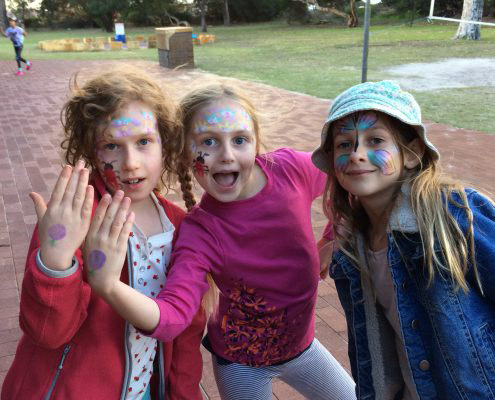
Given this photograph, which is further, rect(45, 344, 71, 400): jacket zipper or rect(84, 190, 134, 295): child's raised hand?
rect(45, 344, 71, 400): jacket zipper

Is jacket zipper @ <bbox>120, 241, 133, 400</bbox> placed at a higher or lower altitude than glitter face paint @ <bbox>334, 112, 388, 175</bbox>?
lower

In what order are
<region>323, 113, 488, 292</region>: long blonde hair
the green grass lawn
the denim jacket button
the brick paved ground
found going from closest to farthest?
<region>323, 113, 488, 292</region>: long blonde hair
the denim jacket button
the brick paved ground
the green grass lawn

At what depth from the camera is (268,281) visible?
170cm

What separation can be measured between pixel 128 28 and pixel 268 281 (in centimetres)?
5045

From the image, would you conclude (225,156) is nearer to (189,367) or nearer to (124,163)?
(124,163)

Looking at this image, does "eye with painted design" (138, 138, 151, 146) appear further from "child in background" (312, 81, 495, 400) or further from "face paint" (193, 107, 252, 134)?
"child in background" (312, 81, 495, 400)

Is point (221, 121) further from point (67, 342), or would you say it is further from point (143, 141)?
point (67, 342)

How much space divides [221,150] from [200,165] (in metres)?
0.08

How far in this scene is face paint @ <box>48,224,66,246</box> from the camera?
4.06 feet

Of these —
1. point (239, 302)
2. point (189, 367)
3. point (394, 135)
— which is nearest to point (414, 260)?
point (394, 135)

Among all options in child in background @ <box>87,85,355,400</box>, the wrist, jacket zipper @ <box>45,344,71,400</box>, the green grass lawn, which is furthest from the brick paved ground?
the green grass lawn

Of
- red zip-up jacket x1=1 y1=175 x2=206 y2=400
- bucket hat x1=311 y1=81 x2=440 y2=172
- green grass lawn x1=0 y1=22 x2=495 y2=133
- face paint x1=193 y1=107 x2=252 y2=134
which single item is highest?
bucket hat x1=311 y1=81 x2=440 y2=172

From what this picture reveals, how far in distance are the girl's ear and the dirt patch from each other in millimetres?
10949

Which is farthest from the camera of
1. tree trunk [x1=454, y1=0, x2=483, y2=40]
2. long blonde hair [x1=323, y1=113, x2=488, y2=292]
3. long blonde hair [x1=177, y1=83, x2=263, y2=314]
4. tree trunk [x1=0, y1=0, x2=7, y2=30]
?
tree trunk [x1=0, y1=0, x2=7, y2=30]
